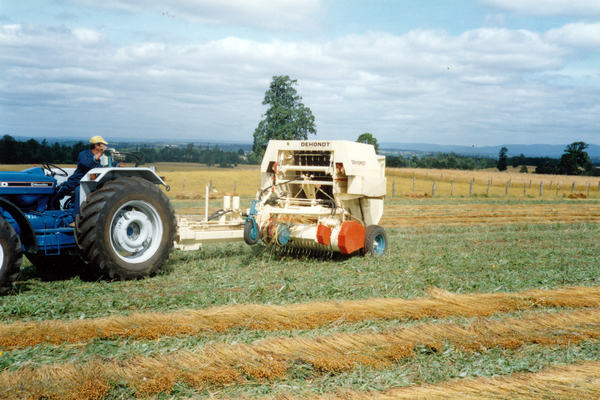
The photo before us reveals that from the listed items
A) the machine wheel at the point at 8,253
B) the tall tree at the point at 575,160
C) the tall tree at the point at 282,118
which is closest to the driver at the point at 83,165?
the machine wheel at the point at 8,253

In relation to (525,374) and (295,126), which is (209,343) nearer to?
(525,374)

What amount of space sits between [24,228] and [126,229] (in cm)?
122

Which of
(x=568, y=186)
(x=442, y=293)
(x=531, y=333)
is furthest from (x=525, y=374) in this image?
(x=568, y=186)

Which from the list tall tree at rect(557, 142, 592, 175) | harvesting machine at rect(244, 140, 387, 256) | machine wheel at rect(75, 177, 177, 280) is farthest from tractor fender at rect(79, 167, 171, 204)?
tall tree at rect(557, 142, 592, 175)

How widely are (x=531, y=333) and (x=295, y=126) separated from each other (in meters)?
48.0

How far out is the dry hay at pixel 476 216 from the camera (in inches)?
653

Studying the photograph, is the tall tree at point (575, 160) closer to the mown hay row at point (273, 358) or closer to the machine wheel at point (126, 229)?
the mown hay row at point (273, 358)

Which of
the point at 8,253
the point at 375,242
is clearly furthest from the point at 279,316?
the point at 375,242

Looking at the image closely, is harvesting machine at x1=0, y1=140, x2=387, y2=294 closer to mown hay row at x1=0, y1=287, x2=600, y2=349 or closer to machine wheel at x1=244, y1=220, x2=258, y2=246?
machine wheel at x1=244, y1=220, x2=258, y2=246

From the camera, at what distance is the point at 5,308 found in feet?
16.6

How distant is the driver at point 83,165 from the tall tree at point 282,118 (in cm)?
4311

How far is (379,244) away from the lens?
9.45 m

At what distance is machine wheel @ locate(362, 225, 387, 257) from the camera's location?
895 cm

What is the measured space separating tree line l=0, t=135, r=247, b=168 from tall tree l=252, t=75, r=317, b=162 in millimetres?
7816
